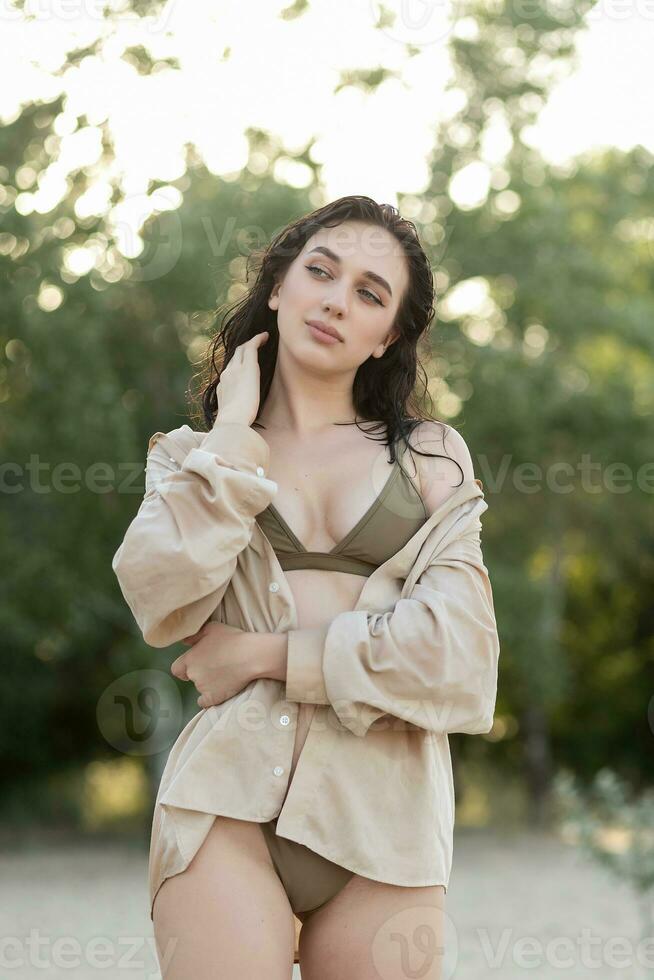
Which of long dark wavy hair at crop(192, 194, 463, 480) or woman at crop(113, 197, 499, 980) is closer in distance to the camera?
woman at crop(113, 197, 499, 980)

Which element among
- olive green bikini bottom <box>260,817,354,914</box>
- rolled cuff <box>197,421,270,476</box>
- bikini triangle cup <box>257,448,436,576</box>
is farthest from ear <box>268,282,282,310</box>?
olive green bikini bottom <box>260,817,354,914</box>

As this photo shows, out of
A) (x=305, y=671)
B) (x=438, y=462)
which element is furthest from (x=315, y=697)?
(x=438, y=462)

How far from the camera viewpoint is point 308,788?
2.12 meters

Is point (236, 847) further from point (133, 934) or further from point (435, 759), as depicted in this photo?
point (133, 934)

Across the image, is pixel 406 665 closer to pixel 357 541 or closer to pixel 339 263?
pixel 357 541

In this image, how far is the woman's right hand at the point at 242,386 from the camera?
230 cm

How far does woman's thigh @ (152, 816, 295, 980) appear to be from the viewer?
201 centimetres

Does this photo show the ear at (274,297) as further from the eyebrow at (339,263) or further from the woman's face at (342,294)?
the eyebrow at (339,263)

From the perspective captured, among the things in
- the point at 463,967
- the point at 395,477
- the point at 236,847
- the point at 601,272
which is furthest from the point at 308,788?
the point at 601,272

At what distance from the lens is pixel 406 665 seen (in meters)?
2.10

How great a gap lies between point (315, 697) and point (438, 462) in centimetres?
52

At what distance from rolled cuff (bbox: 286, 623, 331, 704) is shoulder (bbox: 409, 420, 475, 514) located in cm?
36

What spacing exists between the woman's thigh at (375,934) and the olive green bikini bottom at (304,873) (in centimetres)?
3

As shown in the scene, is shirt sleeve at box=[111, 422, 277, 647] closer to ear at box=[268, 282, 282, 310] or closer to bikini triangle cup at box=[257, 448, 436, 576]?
bikini triangle cup at box=[257, 448, 436, 576]
